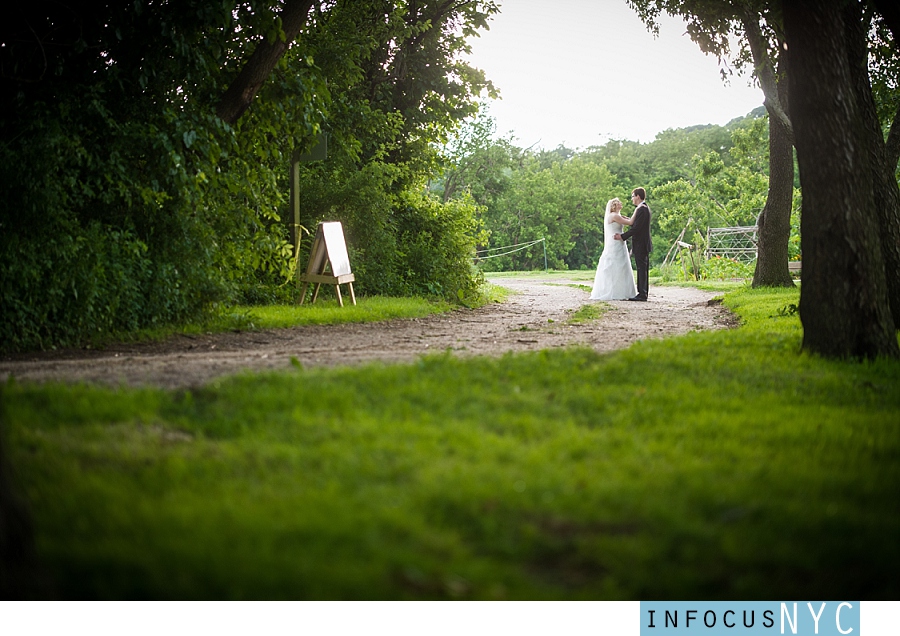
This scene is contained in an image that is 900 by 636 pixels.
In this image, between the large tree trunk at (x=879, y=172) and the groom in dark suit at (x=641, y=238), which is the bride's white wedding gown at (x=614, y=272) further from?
the large tree trunk at (x=879, y=172)

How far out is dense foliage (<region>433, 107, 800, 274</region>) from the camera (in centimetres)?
3288

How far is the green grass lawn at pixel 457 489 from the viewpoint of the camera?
2580mm

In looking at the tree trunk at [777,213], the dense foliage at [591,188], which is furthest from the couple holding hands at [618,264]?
A: the dense foliage at [591,188]

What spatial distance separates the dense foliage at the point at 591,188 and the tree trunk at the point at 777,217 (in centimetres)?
1004

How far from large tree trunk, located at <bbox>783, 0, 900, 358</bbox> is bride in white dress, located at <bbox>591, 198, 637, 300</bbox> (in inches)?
405

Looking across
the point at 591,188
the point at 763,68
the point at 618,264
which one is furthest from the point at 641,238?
the point at 591,188

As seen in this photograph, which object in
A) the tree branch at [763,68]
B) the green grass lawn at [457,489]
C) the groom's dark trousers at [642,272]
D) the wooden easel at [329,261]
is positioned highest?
the tree branch at [763,68]

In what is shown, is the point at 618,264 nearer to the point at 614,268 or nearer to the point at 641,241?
the point at 614,268

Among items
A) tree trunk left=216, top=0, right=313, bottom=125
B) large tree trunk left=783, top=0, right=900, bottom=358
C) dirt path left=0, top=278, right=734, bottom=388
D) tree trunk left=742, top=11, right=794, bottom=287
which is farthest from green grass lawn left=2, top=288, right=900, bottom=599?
tree trunk left=742, top=11, right=794, bottom=287

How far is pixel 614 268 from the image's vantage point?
17594mm

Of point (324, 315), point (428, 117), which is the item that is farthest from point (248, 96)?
point (428, 117)

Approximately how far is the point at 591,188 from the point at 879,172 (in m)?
42.9

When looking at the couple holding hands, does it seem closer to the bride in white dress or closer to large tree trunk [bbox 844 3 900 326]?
the bride in white dress

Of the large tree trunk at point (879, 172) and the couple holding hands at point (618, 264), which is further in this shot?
the couple holding hands at point (618, 264)
